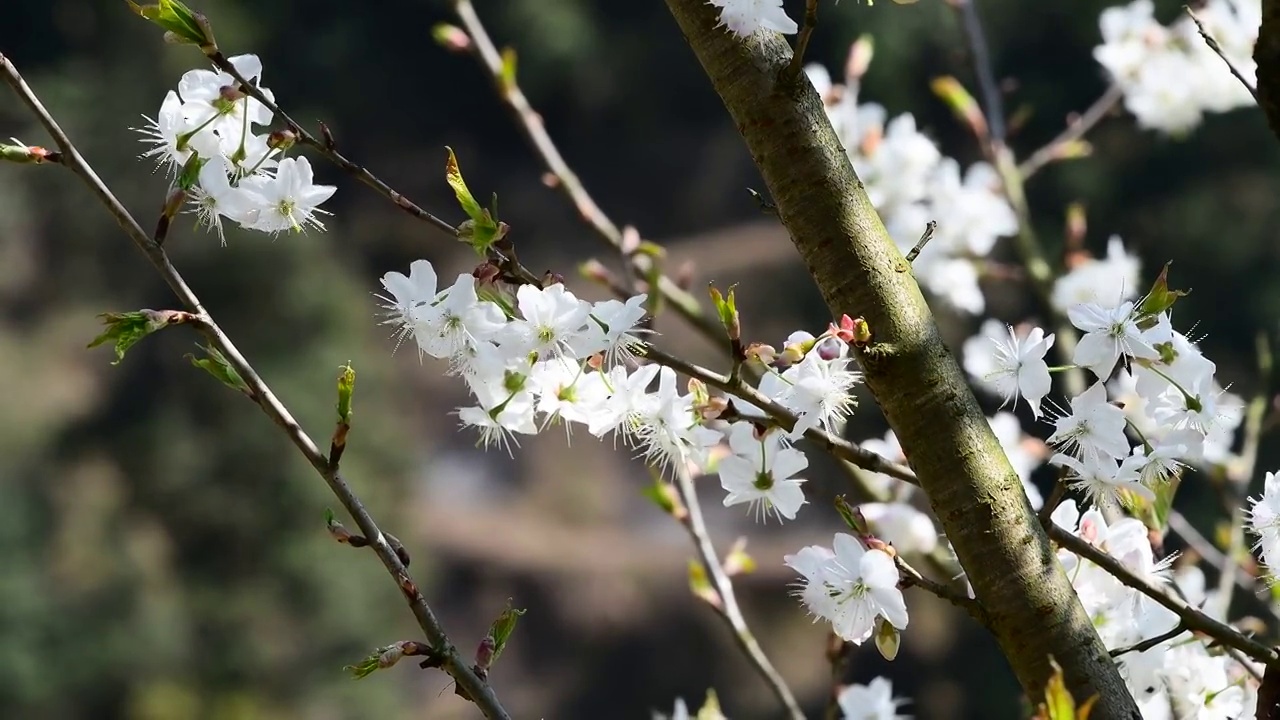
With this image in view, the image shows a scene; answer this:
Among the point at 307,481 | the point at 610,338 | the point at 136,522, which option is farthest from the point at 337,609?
the point at 610,338

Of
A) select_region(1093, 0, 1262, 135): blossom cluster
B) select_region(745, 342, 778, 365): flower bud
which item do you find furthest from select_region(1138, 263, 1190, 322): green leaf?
select_region(1093, 0, 1262, 135): blossom cluster

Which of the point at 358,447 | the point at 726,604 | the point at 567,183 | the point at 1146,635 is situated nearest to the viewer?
the point at 1146,635

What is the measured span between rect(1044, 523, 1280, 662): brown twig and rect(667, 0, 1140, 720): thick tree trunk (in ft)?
0.06

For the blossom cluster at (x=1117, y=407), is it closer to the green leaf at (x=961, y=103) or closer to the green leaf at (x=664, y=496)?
the green leaf at (x=664, y=496)

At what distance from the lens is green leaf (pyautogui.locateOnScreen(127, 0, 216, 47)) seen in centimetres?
36

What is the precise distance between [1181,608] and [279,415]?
260mm

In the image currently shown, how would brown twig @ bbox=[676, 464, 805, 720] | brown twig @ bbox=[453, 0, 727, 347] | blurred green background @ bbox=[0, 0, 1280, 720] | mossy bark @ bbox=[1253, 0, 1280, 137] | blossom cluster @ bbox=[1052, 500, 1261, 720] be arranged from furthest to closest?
blurred green background @ bbox=[0, 0, 1280, 720] < brown twig @ bbox=[453, 0, 727, 347] < brown twig @ bbox=[676, 464, 805, 720] < blossom cluster @ bbox=[1052, 500, 1261, 720] < mossy bark @ bbox=[1253, 0, 1280, 137]

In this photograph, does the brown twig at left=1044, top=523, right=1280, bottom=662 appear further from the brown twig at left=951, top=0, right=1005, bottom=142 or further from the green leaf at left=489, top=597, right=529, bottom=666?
the brown twig at left=951, top=0, right=1005, bottom=142

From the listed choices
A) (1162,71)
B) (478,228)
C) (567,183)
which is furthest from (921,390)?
(1162,71)

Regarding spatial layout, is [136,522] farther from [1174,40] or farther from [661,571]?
[1174,40]

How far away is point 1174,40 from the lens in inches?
38.3

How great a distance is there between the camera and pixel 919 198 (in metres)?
0.91

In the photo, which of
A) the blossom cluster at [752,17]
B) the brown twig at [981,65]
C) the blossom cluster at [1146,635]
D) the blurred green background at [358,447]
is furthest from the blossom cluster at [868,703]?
the blurred green background at [358,447]

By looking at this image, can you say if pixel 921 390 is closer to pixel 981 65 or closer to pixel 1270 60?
pixel 1270 60
